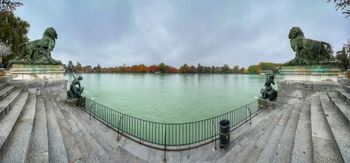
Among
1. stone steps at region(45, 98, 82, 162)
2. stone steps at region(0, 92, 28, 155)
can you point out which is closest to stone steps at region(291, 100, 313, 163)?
stone steps at region(45, 98, 82, 162)

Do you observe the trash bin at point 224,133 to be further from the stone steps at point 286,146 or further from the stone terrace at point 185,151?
the stone steps at point 286,146

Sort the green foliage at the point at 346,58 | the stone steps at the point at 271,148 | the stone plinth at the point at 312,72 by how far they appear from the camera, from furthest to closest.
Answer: the green foliage at the point at 346,58
the stone plinth at the point at 312,72
the stone steps at the point at 271,148

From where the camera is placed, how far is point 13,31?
19.5 metres

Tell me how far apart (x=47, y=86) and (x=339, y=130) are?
10310mm

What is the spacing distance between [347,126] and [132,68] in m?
116

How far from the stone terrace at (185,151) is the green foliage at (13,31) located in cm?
2045

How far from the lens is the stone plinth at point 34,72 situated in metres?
7.24

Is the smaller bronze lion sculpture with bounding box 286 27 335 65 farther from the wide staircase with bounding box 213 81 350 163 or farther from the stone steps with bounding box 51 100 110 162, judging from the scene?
the stone steps with bounding box 51 100 110 162

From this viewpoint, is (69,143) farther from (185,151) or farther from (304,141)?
(304,141)

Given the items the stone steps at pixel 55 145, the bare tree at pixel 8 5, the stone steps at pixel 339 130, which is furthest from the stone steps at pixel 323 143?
the bare tree at pixel 8 5

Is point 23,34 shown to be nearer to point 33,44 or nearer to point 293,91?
point 33,44

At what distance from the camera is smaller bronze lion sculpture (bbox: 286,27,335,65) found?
6879mm

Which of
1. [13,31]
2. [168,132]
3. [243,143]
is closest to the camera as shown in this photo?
[243,143]

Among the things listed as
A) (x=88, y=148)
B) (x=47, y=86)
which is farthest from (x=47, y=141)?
(x=47, y=86)
